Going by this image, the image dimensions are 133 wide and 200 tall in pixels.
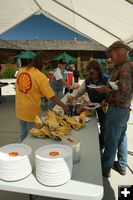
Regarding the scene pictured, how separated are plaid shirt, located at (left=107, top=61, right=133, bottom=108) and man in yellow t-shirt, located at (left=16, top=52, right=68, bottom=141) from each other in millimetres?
682

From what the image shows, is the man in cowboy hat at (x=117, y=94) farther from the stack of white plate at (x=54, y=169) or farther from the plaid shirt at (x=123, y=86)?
the stack of white plate at (x=54, y=169)

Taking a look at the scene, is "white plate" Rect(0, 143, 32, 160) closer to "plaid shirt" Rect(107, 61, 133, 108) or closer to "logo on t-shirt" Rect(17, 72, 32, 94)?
"logo on t-shirt" Rect(17, 72, 32, 94)

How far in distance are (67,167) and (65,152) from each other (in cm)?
18

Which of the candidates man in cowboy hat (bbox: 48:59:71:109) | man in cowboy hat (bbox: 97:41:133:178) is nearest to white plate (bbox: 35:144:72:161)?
man in cowboy hat (bbox: 97:41:133:178)

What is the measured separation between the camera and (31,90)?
309 cm

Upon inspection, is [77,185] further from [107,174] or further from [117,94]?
[107,174]

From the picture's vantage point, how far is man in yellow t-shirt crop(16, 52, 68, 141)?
300 centimetres

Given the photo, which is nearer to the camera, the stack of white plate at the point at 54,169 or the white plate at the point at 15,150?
the stack of white plate at the point at 54,169

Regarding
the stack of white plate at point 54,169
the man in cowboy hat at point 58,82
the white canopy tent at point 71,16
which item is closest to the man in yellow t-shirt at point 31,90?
the stack of white plate at point 54,169

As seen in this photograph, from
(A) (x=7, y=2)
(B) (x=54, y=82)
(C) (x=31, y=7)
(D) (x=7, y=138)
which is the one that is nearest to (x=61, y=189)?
(D) (x=7, y=138)

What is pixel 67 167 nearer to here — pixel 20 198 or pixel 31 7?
pixel 20 198

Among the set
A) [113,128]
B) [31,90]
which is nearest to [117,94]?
[113,128]

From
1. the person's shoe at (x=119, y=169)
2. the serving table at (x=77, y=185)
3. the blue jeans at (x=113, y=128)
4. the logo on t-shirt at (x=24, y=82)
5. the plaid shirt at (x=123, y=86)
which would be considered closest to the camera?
the serving table at (x=77, y=185)

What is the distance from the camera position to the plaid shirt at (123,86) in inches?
105
